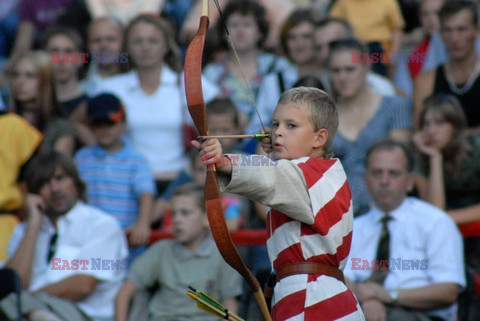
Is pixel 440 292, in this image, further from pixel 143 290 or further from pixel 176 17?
pixel 176 17

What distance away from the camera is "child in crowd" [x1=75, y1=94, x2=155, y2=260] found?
6.83 meters

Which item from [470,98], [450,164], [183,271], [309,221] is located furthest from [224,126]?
[309,221]

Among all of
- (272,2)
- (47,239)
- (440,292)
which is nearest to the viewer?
(440,292)

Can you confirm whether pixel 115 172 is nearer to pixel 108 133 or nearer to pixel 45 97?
pixel 108 133

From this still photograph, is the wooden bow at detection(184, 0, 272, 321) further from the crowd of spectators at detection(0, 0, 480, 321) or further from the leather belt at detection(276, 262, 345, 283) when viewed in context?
the crowd of spectators at detection(0, 0, 480, 321)

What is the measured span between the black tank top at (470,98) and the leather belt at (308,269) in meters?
3.20

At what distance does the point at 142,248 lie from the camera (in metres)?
6.55

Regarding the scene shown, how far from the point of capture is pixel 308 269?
13.3 ft

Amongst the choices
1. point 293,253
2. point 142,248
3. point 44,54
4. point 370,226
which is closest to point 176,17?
point 44,54

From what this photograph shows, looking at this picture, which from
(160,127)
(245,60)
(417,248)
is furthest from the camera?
(245,60)

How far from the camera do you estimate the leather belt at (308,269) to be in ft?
13.3

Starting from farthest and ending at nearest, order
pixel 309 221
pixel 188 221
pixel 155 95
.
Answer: pixel 155 95, pixel 188 221, pixel 309 221

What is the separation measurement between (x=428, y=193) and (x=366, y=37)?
6.58ft

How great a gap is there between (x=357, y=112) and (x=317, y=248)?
2919 mm
